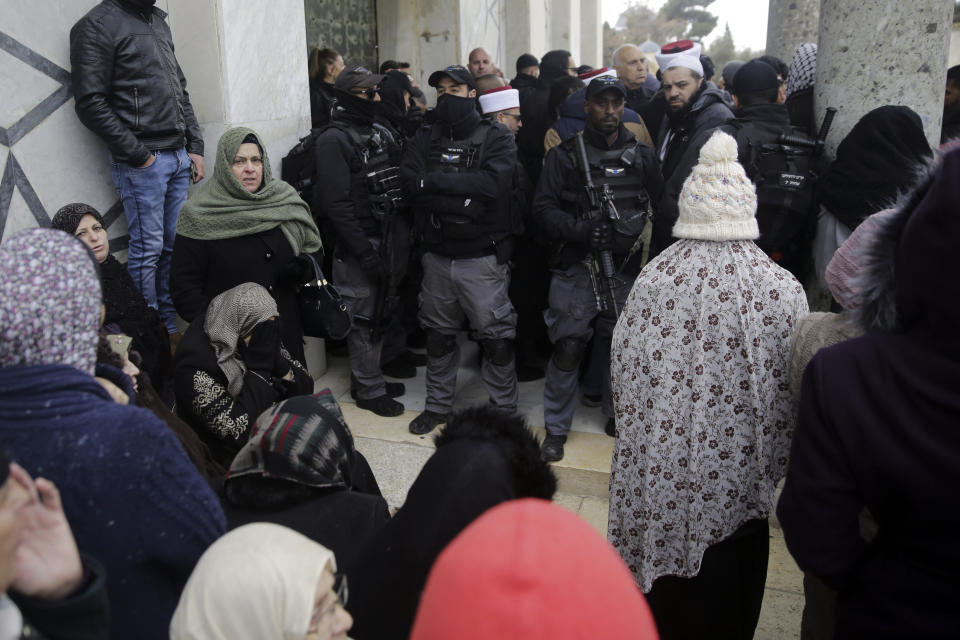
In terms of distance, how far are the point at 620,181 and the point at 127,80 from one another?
2562 millimetres

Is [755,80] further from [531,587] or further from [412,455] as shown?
[531,587]

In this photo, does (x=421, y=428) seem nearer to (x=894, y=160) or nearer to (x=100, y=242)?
(x=100, y=242)

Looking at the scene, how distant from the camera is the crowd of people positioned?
1.21 metres

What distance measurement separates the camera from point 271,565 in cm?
121

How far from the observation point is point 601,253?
3.99m

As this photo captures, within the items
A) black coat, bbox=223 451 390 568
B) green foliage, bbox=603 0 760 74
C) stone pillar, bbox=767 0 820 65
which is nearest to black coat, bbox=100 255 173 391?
black coat, bbox=223 451 390 568

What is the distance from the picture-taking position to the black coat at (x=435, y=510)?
1541 millimetres

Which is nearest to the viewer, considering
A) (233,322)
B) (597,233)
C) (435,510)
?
(435,510)

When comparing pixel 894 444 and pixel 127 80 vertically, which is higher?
pixel 127 80

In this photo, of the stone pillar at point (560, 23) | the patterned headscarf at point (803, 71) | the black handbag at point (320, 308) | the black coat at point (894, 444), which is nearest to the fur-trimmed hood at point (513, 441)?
the black coat at point (894, 444)

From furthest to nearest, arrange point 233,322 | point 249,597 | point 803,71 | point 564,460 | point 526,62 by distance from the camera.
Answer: point 526,62, point 803,71, point 564,460, point 233,322, point 249,597

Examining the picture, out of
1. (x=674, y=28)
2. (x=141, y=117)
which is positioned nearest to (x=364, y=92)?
(x=141, y=117)

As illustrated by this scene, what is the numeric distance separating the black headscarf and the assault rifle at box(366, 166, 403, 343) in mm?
2371

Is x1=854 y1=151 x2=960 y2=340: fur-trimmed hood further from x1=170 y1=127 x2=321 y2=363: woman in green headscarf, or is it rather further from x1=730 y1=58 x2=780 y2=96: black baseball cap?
x1=730 y1=58 x2=780 y2=96: black baseball cap
